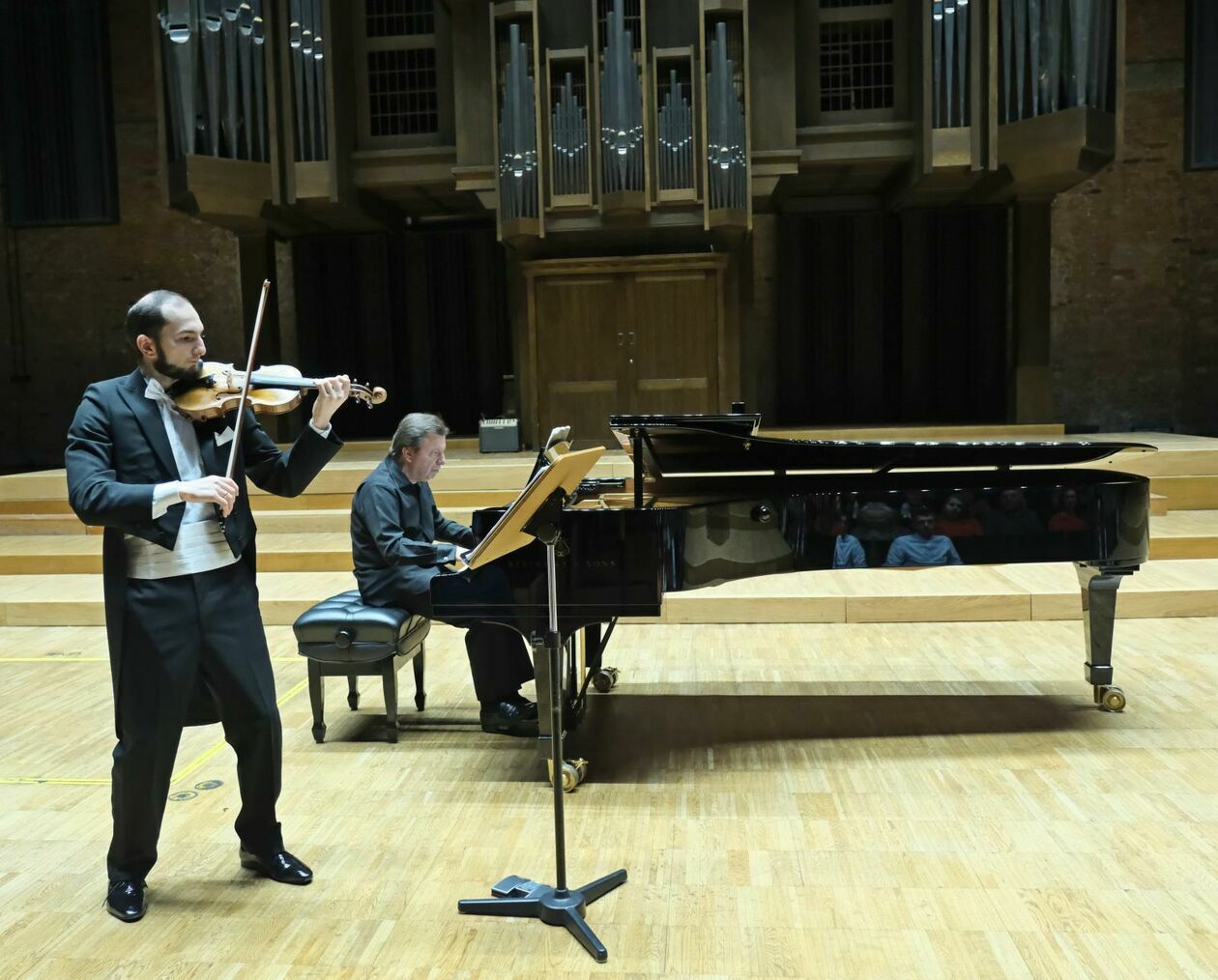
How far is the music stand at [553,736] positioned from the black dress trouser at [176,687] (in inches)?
24.2

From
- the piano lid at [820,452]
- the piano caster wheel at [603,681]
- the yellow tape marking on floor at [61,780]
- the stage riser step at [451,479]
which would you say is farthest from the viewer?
the stage riser step at [451,479]

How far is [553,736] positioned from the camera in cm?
251

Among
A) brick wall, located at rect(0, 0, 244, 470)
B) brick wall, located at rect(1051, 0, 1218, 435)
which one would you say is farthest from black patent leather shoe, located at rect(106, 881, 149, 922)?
brick wall, located at rect(1051, 0, 1218, 435)

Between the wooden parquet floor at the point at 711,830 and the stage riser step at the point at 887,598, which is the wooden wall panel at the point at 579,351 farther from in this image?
the wooden parquet floor at the point at 711,830

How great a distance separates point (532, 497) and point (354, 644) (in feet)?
→ 5.28

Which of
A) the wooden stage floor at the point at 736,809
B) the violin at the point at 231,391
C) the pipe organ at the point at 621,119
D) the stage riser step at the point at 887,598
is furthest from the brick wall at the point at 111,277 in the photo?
the violin at the point at 231,391

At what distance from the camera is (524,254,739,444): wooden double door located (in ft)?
30.7

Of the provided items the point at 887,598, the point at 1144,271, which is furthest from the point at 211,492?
the point at 1144,271

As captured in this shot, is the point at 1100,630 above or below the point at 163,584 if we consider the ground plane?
below

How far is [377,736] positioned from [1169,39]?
10.9m

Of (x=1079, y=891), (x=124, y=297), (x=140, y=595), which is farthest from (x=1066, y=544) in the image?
(x=124, y=297)

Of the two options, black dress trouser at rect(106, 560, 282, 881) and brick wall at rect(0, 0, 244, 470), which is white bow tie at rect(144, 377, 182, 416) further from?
brick wall at rect(0, 0, 244, 470)

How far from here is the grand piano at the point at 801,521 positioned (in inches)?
134

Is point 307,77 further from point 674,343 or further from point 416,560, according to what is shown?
point 416,560
